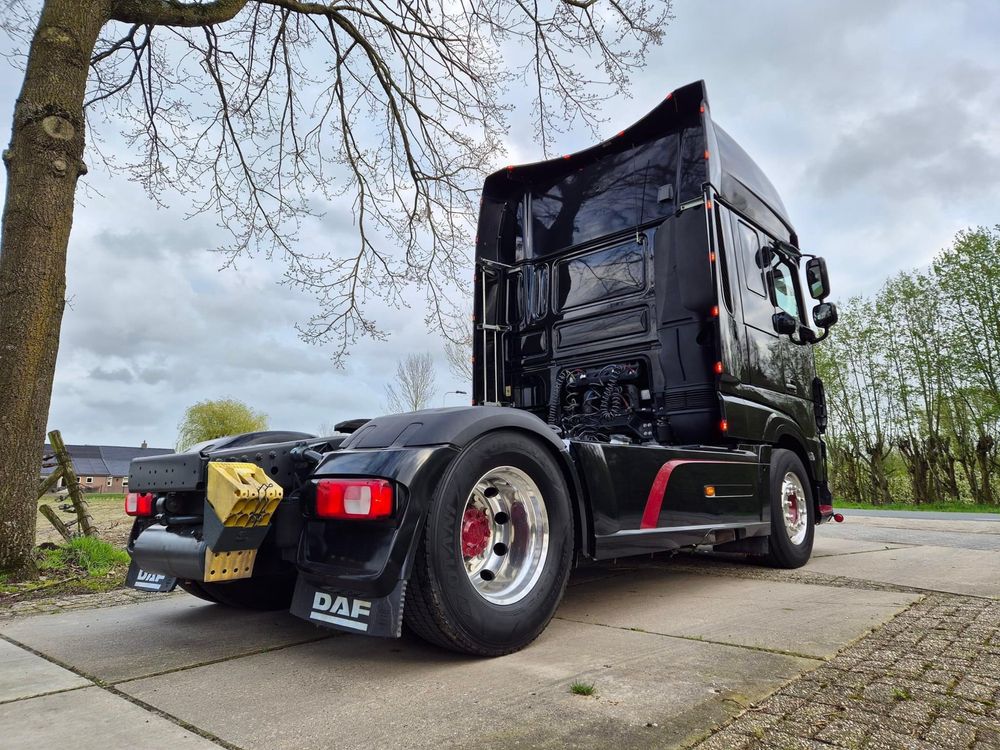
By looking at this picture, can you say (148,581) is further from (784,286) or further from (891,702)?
(784,286)

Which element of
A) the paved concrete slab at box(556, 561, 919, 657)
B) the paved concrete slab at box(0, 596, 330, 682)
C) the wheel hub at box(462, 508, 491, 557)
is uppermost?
the wheel hub at box(462, 508, 491, 557)

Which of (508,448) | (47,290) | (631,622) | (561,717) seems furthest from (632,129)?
(47,290)

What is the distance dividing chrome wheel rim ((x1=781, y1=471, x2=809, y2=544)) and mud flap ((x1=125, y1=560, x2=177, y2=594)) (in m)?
4.06

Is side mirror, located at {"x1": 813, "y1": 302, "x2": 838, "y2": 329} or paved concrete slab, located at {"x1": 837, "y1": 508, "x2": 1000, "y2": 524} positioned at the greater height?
side mirror, located at {"x1": 813, "y1": 302, "x2": 838, "y2": 329}

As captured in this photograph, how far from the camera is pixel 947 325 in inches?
882

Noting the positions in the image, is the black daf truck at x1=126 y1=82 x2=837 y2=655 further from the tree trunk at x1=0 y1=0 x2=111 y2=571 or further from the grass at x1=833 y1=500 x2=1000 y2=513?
the grass at x1=833 y1=500 x2=1000 y2=513

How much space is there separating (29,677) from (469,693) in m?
1.63

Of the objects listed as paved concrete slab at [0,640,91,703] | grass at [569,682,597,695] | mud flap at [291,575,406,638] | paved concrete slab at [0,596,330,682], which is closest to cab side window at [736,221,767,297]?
grass at [569,682,597,695]

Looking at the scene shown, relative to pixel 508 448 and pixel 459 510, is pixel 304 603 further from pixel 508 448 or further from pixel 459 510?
pixel 508 448

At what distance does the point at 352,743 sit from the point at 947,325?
86.6 ft

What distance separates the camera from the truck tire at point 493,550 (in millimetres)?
2277

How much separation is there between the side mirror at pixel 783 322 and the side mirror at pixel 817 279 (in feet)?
2.18

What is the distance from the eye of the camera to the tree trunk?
4.48 m

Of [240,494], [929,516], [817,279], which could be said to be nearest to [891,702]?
[240,494]
